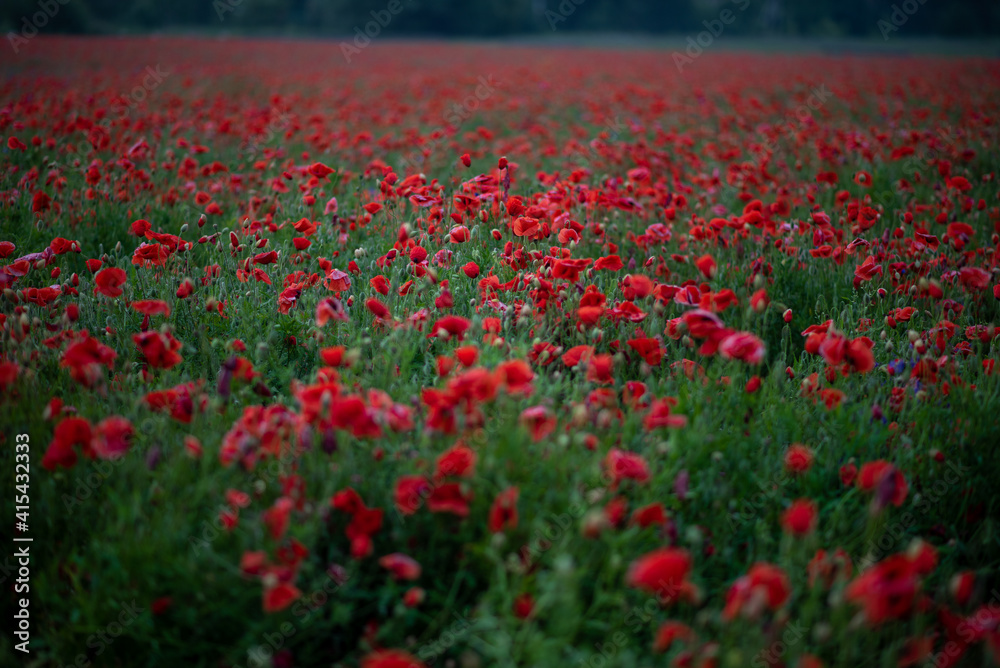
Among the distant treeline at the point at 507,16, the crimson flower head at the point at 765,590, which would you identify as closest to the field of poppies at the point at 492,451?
the crimson flower head at the point at 765,590

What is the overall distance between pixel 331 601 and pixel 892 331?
2667 millimetres

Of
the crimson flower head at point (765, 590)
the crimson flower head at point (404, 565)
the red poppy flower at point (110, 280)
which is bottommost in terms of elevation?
the crimson flower head at point (404, 565)

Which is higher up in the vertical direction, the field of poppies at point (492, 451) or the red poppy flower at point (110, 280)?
the red poppy flower at point (110, 280)

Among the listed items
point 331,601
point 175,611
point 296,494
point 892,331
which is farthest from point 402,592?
point 892,331

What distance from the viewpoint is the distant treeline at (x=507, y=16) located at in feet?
123

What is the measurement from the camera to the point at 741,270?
12.0 ft

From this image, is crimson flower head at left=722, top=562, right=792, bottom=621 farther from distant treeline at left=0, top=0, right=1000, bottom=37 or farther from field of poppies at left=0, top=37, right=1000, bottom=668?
distant treeline at left=0, top=0, right=1000, bottom=37

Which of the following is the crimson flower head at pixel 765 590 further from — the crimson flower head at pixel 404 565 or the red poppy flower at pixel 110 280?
the red poppy flower at pixel 110 280

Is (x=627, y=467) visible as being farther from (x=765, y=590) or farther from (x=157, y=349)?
(x=157, y=349)

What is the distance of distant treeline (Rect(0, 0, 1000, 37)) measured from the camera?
37.4 meters

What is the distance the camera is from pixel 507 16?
46531 millimetres

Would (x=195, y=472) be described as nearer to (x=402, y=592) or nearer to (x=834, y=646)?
(x=402, y=592)

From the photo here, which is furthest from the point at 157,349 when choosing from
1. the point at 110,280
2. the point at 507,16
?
the point at 507,16

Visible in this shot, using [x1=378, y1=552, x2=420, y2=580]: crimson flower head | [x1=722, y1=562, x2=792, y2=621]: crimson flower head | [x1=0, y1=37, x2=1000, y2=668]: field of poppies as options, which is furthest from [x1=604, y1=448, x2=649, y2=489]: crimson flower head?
[x1=378, y1=552, x2=420, y2=580]: crimson flower head
